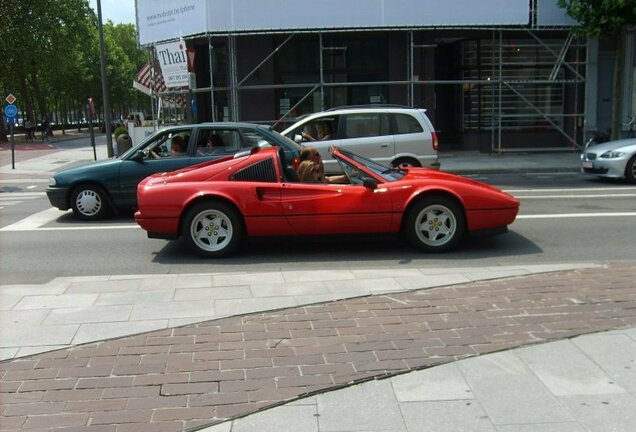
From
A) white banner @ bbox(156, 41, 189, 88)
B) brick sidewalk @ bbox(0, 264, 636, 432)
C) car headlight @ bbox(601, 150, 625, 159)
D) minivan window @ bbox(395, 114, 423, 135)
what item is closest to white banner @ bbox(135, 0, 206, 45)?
white banner @ bbox(156, 41, 189, 88)

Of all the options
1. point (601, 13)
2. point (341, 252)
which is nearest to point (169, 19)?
point (601, 13)

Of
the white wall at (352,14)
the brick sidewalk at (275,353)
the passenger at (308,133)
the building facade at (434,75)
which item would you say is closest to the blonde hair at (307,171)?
the brick sidewalk at (275,353)

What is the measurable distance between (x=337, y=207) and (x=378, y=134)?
19.1 feet

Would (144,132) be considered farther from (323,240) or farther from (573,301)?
(573,301)

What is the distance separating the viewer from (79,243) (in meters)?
8.95

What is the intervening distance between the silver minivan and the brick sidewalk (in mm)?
7303

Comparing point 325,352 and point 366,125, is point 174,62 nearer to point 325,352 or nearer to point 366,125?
point 366,125

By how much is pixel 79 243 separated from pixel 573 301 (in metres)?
6.54

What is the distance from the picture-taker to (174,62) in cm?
1938

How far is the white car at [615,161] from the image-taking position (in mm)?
14273

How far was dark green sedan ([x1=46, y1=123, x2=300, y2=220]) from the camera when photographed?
10.5 metres

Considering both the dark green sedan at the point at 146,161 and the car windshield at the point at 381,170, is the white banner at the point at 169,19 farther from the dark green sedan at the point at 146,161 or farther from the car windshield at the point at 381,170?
the car windshield at the point at 381,170

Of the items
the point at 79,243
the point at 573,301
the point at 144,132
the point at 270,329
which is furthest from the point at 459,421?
the point at 144,132

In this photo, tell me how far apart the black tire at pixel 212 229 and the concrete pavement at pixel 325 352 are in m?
1.13
